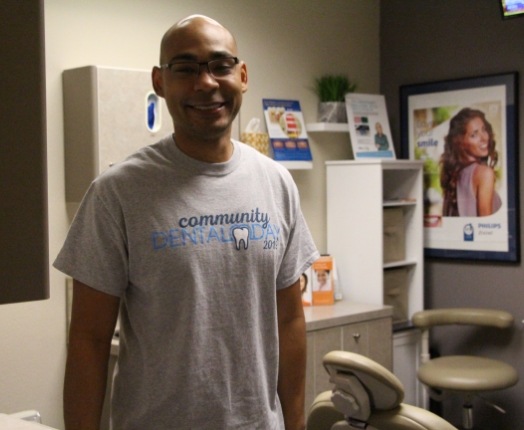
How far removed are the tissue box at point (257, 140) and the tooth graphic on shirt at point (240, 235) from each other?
7.01ft

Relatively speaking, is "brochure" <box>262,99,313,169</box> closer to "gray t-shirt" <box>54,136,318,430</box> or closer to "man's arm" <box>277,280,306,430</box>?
"man's arm" <box>277,280,306,430</box>

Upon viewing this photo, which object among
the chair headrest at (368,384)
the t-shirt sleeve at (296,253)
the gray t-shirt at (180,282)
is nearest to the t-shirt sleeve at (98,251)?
the gray t-shirt at (180,282)

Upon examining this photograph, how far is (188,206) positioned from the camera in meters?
1.62

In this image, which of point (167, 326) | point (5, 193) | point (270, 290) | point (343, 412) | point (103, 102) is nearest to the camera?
point (5, 193)

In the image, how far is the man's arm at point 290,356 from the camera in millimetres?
1841

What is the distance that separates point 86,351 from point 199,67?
611mm

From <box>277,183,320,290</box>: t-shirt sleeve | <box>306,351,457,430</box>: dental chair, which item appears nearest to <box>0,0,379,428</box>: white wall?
<box>306,351,457,430</box>: dental chair

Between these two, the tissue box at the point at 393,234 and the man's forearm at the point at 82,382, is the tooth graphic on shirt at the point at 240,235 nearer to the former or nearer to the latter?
the man's forearm at the point at 82,382

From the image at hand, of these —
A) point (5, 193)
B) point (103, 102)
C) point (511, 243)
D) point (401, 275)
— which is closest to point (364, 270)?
point (401, 275)

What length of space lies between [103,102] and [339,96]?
5.31ft

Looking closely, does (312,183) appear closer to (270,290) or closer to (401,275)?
(401,275)

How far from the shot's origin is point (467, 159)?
425 cm

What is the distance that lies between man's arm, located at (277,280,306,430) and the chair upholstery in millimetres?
1938

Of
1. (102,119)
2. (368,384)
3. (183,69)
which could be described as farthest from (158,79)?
(102,119)
